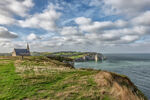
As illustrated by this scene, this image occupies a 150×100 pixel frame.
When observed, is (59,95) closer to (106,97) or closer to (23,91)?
(23,91)

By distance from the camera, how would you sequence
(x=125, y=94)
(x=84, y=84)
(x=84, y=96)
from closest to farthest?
(x=84, y=96) → (x=125, y=94) → (x=84, y=84)

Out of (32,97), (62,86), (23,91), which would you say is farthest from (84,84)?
(23,91)

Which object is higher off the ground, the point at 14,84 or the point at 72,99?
the point at 14,84

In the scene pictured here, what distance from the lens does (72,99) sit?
12211mm

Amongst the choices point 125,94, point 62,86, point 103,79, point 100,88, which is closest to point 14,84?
point 62,86

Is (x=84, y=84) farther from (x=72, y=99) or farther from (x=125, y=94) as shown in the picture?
(x=125, y=94)

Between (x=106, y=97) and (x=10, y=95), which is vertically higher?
(x=10, y=95)

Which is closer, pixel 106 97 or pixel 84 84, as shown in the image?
pixel 106 97

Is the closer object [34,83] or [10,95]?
[10,95]

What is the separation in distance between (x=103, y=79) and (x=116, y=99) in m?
4.34

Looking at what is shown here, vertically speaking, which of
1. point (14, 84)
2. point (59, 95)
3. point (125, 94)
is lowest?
point (125, 94)

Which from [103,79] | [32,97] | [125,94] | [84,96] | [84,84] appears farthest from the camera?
[103,79]

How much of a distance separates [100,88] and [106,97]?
198 cm

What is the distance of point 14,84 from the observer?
48.7 ft
